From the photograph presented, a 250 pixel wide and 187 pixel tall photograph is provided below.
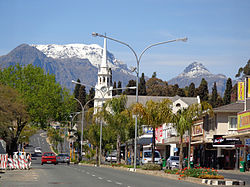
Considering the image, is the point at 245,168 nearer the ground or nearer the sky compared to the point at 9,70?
nearer the ground

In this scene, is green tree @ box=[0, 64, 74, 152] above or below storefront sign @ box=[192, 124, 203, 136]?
above

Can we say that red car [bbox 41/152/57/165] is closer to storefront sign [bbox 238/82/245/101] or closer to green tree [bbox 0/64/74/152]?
green tree [bbox 0/64/74/152]

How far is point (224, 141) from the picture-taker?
205 ft

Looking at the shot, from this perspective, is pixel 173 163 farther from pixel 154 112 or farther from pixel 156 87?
pixel 156 87

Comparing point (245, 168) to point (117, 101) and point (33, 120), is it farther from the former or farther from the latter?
point (33, 120)

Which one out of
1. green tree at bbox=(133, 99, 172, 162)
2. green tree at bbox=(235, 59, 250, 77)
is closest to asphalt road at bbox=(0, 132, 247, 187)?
green tree at bbox=(133, 99, 172, 162)

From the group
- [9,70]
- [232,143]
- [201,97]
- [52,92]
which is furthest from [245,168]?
[201,97]

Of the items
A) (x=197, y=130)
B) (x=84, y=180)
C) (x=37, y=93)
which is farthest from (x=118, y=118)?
(x=84, y=180)

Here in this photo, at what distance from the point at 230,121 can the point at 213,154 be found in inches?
245

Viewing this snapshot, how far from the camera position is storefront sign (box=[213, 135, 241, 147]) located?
60963 millimetres

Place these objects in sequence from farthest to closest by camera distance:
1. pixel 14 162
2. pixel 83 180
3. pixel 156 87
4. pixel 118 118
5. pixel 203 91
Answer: pixel 156 87 → pixel 203 91 → pixel 118 118 → pixel 14 162 → pixel 83 180

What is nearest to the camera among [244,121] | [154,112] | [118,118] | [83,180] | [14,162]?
[83,180]

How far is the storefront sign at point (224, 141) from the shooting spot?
60963 millimetres

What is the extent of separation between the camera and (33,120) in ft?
197
